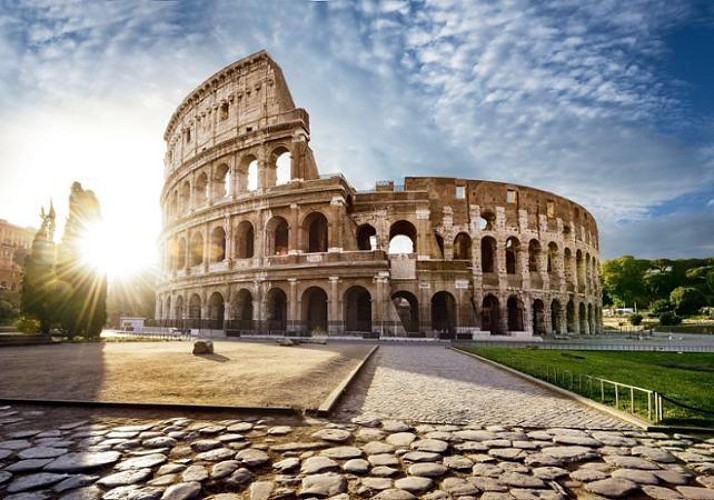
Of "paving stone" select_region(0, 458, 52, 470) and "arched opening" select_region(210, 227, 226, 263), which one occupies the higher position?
"arched opening" select_region(210, 227, 226, 263)

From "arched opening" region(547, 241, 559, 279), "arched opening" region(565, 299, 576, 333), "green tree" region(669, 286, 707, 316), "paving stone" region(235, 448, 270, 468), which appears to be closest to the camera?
"paving stone" region(235, 448, 270, 468)

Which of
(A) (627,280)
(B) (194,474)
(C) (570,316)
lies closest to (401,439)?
(B) (194,474)

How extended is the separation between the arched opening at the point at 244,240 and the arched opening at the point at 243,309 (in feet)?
9.40

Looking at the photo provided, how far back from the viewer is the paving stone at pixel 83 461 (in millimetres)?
3296

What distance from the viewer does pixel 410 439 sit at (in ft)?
14.3

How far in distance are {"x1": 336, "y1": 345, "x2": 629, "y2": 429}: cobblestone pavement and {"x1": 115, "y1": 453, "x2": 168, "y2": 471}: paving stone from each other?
93.1 inches

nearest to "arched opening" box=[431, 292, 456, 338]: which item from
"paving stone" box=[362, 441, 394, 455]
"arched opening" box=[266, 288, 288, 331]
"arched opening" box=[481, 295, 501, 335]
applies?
"arched opening" box=[481, 295, 501, 335]

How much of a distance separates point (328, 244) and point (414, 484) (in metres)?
23.7

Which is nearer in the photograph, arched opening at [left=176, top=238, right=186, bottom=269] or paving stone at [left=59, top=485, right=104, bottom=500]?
paving stone at [left=59, top=485, right=104, bottom=500]

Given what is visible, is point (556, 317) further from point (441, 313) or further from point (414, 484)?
point (414, 484)

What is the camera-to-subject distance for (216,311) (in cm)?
3062

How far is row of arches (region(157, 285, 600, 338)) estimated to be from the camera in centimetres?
2591

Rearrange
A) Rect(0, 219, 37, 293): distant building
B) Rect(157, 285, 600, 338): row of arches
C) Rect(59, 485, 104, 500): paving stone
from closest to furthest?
Rect(59, 485, 104, 500): paving stone → Rect(157, 285, 600, 338): row of arches → Rect(0, 219, 37, 293): distant building

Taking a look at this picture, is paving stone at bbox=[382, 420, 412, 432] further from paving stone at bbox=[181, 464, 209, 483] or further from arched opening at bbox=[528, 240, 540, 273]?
arched opening at bbox=[528, 240, 540, 273]
